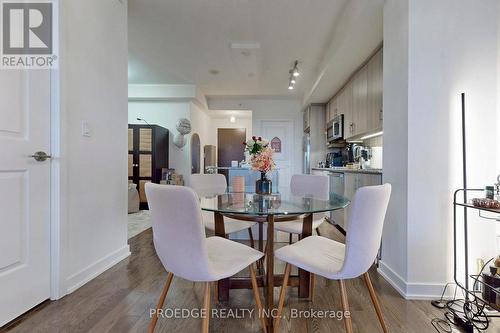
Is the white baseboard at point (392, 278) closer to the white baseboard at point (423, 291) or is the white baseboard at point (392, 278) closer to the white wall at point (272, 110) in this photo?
the white baseboard at point (423, 291)

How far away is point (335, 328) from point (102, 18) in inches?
115

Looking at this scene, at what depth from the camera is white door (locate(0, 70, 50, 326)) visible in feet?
4.72

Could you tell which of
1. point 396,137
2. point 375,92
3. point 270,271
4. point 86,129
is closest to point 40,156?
point 86,129

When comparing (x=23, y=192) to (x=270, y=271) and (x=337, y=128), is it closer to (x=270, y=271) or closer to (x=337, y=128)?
(x=270, y=271)

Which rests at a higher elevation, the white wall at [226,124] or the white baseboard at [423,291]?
the white wall at [226,124]

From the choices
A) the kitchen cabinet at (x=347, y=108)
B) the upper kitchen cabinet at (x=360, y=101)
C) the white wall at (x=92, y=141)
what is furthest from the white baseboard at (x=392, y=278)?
the white wall at (x=92, y=141)

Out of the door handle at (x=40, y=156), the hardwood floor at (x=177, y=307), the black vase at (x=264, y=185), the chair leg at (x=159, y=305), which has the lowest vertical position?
the hardwood floor at (x=177, y=307)

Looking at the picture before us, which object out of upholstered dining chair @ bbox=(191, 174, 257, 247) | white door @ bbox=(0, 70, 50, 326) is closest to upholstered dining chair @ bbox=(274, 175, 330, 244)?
upholstered dining chair @ bbox=(191, 174, 257, 247)

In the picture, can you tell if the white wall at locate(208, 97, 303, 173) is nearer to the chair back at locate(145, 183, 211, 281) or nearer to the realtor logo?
the realtor logo

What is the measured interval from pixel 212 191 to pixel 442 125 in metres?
1.85

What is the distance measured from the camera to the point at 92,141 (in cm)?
210

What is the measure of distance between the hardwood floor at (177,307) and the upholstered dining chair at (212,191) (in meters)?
0.46

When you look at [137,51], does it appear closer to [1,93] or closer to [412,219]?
[1,93]

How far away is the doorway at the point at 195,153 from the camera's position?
610cm
